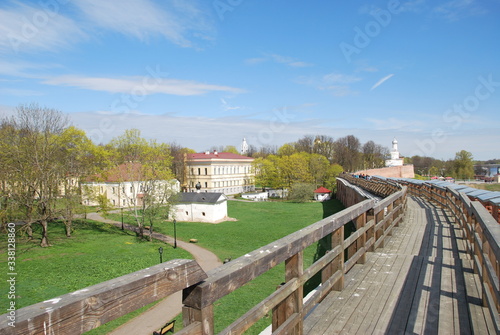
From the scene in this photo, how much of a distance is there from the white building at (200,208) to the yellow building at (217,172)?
2456 centimetres

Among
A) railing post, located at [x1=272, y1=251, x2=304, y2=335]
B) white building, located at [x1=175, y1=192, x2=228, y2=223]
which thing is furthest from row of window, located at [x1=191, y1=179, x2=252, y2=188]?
railing post, located at [x1=272, y1=251, x2=304, y2=335]

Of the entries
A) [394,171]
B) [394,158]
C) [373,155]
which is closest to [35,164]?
[394,171]

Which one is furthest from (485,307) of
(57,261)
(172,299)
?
(57,261)

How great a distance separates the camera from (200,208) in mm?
35531

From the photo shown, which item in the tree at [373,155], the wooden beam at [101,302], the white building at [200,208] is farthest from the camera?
the tree at [373,155]

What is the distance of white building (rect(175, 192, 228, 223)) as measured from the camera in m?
35.2

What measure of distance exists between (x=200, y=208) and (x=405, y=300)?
107ft

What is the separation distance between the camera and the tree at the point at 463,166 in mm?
72938

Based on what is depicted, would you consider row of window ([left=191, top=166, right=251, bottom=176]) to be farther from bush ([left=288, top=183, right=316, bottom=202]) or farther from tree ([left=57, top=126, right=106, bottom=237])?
tree ([left=57, top=126, right=106, bottom=237])

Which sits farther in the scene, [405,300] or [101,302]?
[405,300]

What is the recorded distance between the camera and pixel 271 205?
48.3 metres

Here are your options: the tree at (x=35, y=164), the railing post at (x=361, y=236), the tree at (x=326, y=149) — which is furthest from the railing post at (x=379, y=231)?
the tree at (x=326, y=149)

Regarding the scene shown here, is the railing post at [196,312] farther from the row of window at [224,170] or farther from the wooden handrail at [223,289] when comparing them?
→ the row of window at [224,170]

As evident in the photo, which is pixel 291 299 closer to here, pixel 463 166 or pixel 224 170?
pixel 224 170
